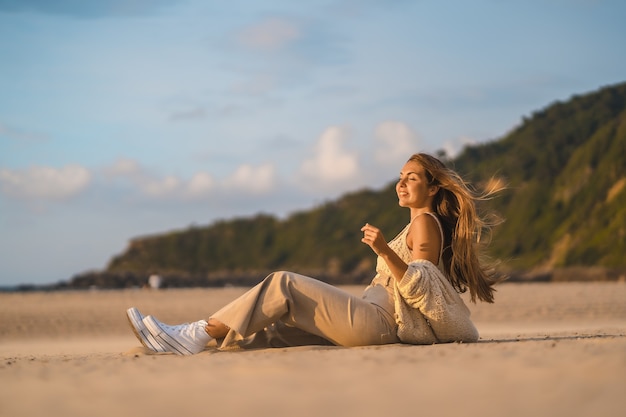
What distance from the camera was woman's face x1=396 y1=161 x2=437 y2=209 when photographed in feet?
20.8

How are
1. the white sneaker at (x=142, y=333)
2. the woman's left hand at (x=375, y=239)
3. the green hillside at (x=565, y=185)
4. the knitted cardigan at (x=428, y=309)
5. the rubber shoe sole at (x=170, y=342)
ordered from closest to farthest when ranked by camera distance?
1. the woman's left hand at (x=375, y=239)
2. the knitted cardigan at (x=428, y=309)
3. the rubber shoe sole at (x=170, y=342)
4. the white sneaker at (x=142, y=333)
5. the green hillside at (x=565, y=185)

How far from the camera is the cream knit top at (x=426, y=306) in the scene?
594 centimetres

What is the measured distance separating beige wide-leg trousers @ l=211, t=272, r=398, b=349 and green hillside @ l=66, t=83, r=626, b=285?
2454 centimetres

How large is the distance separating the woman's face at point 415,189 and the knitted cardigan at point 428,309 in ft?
1.66

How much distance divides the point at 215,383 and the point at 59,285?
28971 mm

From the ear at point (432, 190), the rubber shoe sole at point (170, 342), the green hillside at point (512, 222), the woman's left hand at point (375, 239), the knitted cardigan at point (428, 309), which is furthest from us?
the green hillside at point (512, 222)

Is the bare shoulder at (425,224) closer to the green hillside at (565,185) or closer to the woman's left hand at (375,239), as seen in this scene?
the woman's left hand at (375,239)

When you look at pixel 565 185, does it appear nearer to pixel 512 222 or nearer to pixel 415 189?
pixel 512 222

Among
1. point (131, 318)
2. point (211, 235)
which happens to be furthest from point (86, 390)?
point (211, 235)

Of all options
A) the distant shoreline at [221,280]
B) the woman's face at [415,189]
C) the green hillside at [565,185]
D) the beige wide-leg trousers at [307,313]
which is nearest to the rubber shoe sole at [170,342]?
the beige wide-leg trousers at [307,313]

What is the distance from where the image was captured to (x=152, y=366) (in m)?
5.28

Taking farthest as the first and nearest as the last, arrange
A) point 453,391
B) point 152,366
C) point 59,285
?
point 59,285, point 152,366, point 453,391

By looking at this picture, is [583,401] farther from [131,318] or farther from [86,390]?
[131,318]

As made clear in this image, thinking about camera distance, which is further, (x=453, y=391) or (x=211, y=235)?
(x=211, y=235)
